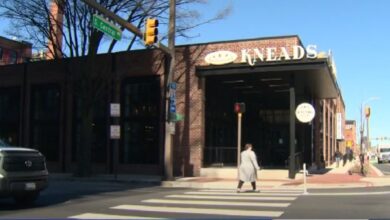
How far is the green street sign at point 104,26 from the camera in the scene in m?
18.6

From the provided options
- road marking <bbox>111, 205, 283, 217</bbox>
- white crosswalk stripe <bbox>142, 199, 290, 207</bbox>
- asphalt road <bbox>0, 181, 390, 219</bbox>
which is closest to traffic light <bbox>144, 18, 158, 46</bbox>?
asphalt road <bbox>0, 181, 390, 219</bbox>

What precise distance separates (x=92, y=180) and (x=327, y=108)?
29532mm

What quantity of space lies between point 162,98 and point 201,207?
15073 millimetres

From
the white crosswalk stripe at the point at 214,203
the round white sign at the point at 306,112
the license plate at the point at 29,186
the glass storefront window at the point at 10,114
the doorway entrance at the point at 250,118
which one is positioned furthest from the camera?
the glass storefront window at the point at 10,114

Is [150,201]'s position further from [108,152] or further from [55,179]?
[108,152]

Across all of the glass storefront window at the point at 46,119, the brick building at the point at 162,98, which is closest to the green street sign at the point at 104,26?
the brick building at the point at 162,98

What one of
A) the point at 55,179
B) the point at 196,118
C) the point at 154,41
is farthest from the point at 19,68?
the point at 154,41

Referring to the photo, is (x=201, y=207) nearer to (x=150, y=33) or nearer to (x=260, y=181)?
(x=150, y=33)

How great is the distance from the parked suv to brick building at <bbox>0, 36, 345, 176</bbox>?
13.5 meters

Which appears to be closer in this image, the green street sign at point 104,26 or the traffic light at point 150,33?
the green street sign at point 104,26

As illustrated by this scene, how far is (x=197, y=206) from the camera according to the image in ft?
48.0

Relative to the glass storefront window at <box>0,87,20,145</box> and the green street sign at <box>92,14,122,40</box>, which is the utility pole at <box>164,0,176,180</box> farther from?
the glass storefront window at <box>0,87,20,145</box>

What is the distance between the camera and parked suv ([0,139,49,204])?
13.8 meters

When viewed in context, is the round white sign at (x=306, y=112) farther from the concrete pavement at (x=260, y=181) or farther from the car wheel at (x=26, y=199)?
the car wheel at (x=26, y=199)
